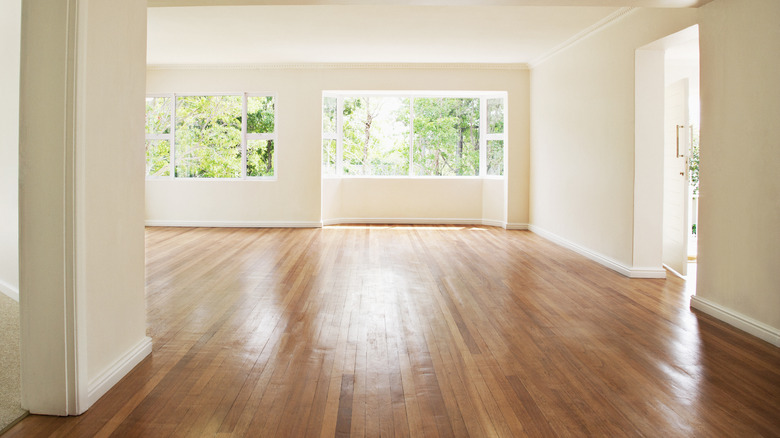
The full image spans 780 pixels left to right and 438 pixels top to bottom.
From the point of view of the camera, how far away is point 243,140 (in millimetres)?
8727

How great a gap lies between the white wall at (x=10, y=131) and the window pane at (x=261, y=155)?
4717mm

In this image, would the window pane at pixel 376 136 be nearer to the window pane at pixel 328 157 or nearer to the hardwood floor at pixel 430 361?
the window pane at pixel 328 157

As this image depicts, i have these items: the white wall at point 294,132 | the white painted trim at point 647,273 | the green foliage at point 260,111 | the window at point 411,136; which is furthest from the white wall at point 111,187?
the window at point 411,136

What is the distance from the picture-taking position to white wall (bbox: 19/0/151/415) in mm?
Result: 1993

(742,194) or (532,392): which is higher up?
(742,194)

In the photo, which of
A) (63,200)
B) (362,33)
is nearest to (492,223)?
(362,33)

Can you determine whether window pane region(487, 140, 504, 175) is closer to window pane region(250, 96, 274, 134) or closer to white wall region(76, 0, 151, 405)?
window pane region(250, 96, 274, 134)

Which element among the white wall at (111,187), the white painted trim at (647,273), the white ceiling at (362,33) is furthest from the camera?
the white ceiling at (362,33)

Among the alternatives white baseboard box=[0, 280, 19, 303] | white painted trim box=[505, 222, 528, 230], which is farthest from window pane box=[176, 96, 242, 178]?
white baseboard box=[0, 280, 19, 303]

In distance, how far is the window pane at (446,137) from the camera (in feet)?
31.3

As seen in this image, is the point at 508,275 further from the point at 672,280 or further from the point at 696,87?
the point at 696,87

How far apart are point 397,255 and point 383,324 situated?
2.75 meters

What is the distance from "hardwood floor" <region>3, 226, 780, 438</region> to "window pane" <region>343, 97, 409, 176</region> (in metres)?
4.72

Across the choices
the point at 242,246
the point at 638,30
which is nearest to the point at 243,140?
the point at 242,246
